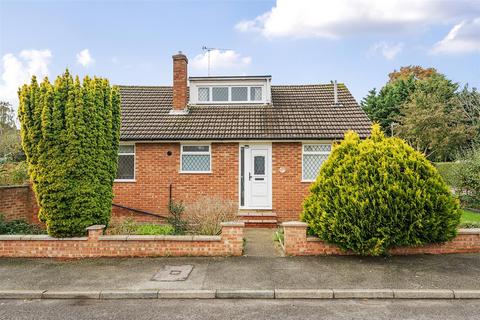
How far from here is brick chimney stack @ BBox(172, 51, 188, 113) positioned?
1306 centimetres

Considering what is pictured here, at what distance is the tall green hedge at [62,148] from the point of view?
276 inches

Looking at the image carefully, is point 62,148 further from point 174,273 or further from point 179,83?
point 179,83

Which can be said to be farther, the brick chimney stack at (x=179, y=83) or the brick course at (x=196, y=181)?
the brick chimney stack at (x=179, y=83)

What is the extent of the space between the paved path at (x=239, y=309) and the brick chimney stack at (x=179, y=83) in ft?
29.0

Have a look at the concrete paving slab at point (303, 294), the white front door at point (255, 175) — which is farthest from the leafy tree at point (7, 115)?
the concrete paving slab at point (303, 294)

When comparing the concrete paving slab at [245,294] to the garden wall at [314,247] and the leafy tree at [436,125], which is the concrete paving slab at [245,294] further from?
the leafy tree at [436,125]

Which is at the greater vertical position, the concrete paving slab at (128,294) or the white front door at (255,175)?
the white front door at (255,175)

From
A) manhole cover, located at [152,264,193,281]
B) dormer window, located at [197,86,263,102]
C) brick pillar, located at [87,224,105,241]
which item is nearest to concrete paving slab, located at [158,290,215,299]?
manhole cover, located at [152,264,193,281]

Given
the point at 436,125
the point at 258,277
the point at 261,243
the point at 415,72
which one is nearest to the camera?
the point at 258,277

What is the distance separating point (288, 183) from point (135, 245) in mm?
5635

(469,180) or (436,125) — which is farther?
(436,125)

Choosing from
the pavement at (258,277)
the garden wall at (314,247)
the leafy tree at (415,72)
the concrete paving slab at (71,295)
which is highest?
the leafy tree at (415,72)

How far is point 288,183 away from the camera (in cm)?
1123

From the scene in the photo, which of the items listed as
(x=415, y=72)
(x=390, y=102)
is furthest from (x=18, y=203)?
(x=415, y=72)
